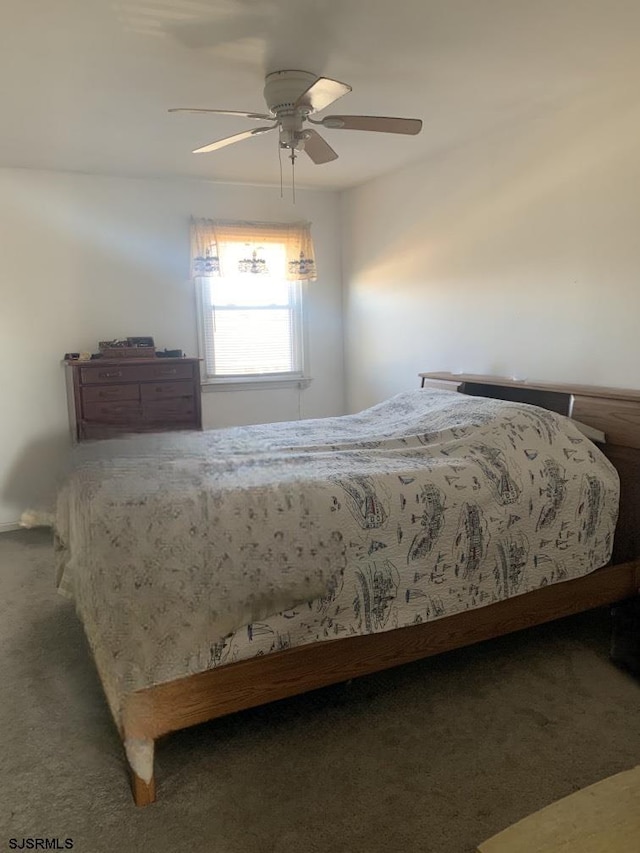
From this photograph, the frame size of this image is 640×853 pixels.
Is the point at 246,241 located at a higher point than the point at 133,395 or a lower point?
higher

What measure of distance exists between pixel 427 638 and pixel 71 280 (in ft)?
11.4

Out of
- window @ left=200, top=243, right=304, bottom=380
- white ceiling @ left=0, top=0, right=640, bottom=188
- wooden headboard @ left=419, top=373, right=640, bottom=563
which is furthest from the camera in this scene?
window @ left=200, top=243, right=304, bottom=380

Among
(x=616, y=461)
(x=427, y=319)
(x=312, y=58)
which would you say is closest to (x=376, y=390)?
(x=427, y=319)

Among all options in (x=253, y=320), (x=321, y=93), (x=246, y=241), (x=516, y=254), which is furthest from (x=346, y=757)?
(x=246, y=241)

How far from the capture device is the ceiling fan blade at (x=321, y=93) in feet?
7.09

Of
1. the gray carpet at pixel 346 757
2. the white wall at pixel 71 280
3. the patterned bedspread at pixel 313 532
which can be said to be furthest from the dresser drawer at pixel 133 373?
the gray carpet at pixel 346 757

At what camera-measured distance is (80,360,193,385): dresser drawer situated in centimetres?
395

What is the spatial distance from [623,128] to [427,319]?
1671mm

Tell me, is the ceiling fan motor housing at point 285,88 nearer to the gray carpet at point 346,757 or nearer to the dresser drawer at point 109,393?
the dresser drawer at point 109,393

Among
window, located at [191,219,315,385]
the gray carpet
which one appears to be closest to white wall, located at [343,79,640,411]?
window, located at [191,219,315,385]

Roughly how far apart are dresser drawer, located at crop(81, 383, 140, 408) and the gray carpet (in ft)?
5.93

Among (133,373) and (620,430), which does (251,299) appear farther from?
(620,430)

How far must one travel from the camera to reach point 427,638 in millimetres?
2172

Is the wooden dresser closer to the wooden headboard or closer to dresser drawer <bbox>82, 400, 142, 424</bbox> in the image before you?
dresser drawer <bbox>82, 400, 142, 424</bbox>
